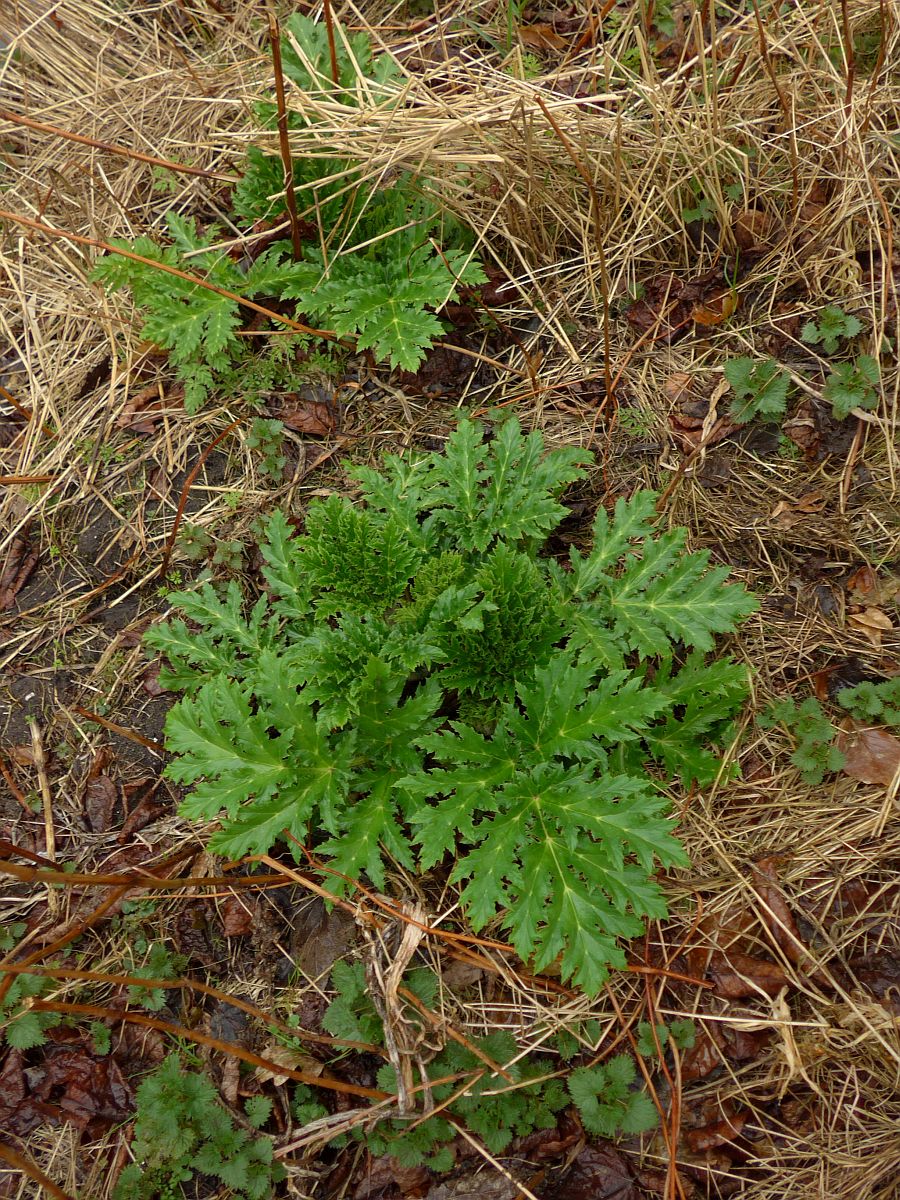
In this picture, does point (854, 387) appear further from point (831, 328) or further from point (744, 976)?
point (744, 976)

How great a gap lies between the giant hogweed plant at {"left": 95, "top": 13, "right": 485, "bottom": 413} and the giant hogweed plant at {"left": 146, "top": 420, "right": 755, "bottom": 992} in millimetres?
768

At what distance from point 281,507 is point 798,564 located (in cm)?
223

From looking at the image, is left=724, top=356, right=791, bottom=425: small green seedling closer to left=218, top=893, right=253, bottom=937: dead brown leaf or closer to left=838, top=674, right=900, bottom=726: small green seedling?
left=838, top=674, right=900, bottom=726: small green seedling

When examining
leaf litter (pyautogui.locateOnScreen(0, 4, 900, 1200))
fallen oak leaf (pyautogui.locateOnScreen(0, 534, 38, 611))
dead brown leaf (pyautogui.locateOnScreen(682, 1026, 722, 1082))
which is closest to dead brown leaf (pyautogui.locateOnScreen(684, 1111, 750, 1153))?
leaf litter (pyautogui.locateOnScreen(0, 4, 900, 1200))

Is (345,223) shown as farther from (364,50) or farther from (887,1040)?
(887,1040)

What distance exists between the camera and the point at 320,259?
11.4 ft

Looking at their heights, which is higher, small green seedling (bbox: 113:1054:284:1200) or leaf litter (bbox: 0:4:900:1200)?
leaf litter (bbox: 0:4:900:1200)

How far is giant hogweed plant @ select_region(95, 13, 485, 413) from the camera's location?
3.30 metres

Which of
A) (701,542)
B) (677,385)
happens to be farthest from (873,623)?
(677,385)

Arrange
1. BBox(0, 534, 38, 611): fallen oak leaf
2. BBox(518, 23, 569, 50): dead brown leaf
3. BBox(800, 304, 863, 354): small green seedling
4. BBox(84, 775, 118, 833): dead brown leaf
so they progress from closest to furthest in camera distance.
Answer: BBox(800, 304, 863, 354): small green seedling → BBox(84, 775, 118, 833): dead brown leaf → BBox(0, 534, 38, 611): fallen oak leaf → BBox(518, 23, 569, 50): dead brown leaf

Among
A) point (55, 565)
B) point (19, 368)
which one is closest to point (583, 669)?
point (55, 565)

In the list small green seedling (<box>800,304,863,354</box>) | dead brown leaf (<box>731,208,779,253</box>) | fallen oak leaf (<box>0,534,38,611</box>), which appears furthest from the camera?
fallen oak leaf (<box>0,534,38,611</box>)

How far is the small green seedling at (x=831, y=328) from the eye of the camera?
310 cm

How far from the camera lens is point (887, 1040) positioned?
2541mm
